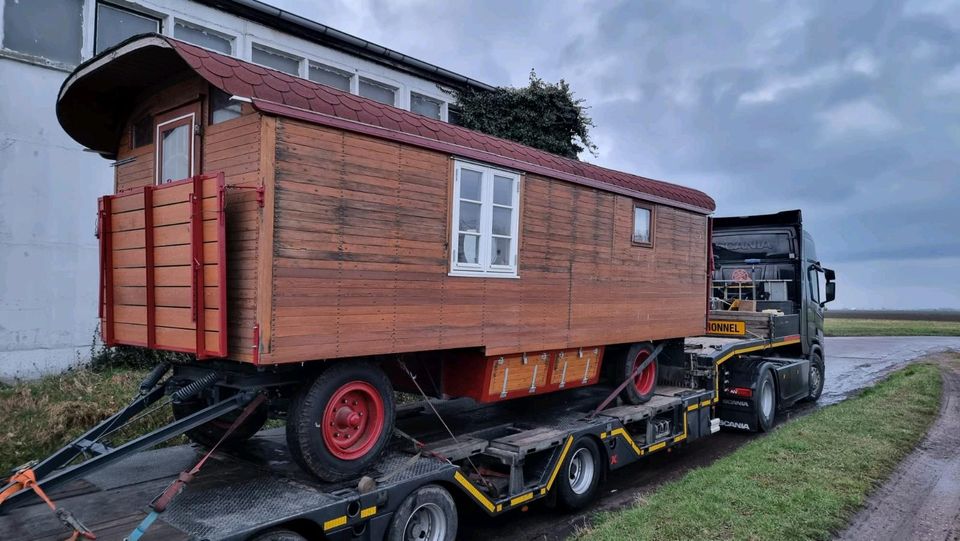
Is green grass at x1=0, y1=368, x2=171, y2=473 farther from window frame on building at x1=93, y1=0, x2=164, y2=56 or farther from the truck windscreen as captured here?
the truck windscreen

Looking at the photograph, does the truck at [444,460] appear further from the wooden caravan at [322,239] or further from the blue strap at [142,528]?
the wooden caravan at [322,239]

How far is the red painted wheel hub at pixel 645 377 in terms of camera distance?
30.7 ft

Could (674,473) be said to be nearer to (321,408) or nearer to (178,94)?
(321,408)

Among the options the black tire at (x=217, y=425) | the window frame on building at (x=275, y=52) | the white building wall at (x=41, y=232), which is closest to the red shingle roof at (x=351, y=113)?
the black tire at (x=217, y=425)

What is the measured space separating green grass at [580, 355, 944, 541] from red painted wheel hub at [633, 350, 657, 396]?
1.49 metres

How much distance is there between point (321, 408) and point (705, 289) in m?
7.56

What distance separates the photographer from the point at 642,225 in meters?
9.06

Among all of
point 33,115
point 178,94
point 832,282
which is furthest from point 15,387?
point 832,282

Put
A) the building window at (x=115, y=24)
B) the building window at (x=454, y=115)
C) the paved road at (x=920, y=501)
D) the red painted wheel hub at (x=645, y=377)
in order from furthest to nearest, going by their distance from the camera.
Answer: the building window at (x=454, y=115)
the building window at (x=115, y=24)
the red painted wheel hub at (x=645, y=377)
the paved road at (x=920, y=501)

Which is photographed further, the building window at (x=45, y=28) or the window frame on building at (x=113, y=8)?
the window frame on building at (x=113, y=8)

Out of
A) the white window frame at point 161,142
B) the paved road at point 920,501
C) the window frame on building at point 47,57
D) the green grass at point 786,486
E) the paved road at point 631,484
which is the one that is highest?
the window frame on building at point 47,57

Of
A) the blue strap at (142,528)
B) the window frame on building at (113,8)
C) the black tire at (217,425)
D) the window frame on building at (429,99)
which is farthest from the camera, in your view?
the window frame on building at (429,99)

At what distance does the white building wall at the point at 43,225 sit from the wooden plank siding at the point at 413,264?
7854 millimetres

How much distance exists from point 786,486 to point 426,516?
13.8 feet
